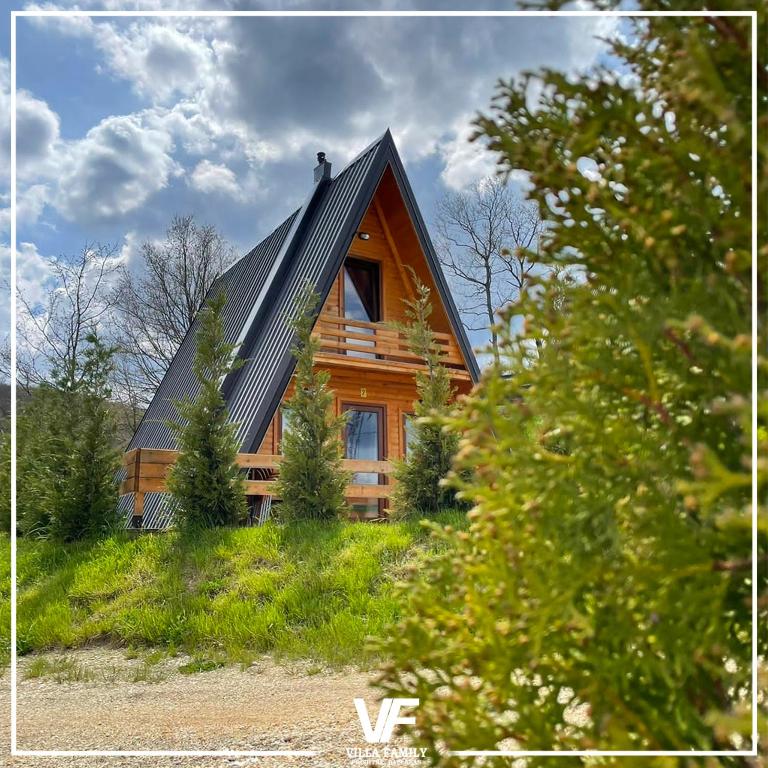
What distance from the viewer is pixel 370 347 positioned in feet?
31.4

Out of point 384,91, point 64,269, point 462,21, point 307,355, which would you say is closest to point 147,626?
point 64,269

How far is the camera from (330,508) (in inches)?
255

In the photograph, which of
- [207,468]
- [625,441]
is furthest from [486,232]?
[207,468]

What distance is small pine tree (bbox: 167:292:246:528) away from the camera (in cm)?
628

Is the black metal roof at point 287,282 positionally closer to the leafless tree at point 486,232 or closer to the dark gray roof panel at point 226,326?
the dark gray roof panel at point 226,326

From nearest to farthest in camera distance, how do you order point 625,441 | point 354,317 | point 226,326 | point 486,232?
point 625,441
point 486,232
point 354,317
point 226,326

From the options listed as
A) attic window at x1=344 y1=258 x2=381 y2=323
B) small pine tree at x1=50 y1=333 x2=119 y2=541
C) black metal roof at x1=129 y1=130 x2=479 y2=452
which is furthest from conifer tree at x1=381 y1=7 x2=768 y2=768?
attic window at x1=344 y1=258 x2=381 y2=323

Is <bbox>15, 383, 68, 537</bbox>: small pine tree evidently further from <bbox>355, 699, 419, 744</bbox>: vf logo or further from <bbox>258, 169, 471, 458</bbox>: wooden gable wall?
<bbox>355, 699, 419, 744</bbox>: vf logo

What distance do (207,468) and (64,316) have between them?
1.88 m

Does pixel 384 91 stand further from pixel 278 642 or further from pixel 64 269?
pixel 278 642

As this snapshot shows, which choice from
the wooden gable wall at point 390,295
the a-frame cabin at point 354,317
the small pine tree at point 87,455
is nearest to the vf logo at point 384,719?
the small pine tree at point 87,455

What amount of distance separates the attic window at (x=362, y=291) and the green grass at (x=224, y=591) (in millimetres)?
4901

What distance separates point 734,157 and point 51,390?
6.70 m

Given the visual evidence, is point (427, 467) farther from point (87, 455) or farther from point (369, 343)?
point (369, 343)
